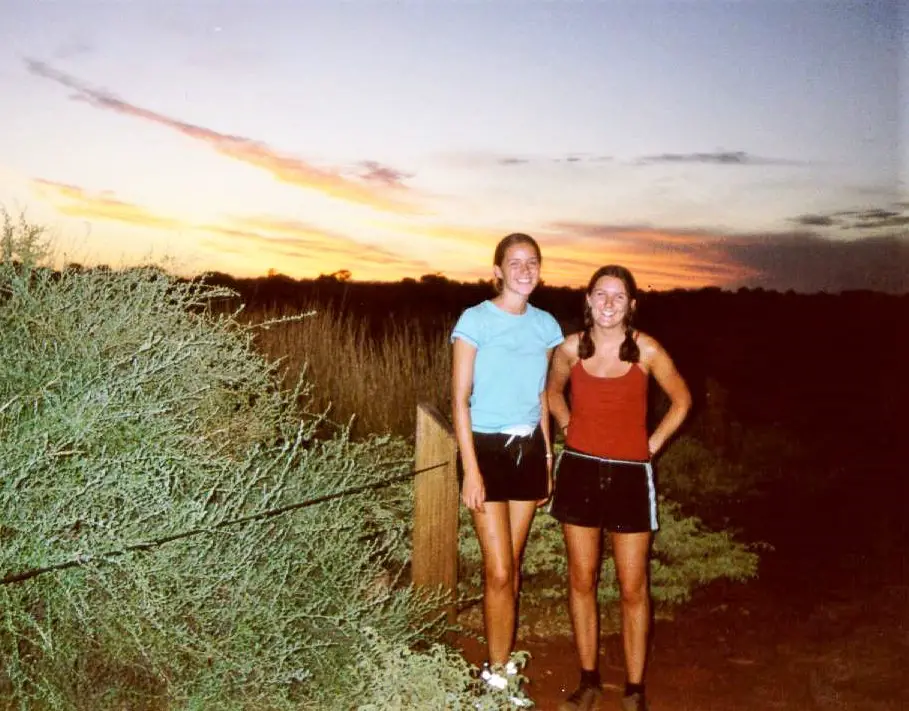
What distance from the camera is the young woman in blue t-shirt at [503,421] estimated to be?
3240 millimetres

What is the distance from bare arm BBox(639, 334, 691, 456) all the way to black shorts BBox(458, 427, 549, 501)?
1.71 ft

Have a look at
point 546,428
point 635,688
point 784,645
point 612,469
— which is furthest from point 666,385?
point 784,645

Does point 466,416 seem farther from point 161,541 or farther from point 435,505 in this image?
point 161,541

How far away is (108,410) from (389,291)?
42.6 metres

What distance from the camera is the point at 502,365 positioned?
10.7 ft

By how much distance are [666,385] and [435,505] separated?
1.10 m

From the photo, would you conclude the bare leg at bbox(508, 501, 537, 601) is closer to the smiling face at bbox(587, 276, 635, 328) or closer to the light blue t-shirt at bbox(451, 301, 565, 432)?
the light blue t-shirt at bbox(451, 301, 565, 432)

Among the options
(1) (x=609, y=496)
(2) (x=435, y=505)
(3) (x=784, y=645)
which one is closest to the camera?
(1) (x=609, y=496)

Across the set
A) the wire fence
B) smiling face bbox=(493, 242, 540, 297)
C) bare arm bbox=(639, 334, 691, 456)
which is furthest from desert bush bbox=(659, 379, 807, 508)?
the wire fence

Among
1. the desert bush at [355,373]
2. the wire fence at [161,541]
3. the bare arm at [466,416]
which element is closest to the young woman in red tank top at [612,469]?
the bare arm at [466,416]

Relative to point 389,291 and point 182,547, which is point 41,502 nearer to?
point 182,547

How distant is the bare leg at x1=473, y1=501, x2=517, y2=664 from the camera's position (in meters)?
3.30

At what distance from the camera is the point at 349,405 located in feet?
24.5

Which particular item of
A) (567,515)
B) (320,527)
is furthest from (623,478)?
(320,527)
